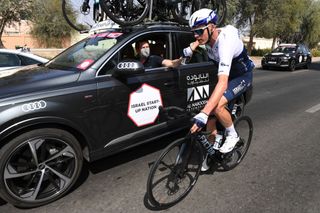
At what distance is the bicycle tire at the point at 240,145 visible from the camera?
4.00 meters

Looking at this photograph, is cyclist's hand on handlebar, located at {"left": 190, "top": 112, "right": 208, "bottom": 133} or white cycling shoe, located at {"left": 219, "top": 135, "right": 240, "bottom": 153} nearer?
cyclist's hand on handlebar, located at {"left": 190, "top": 112, "right": 208, "bottom": 133}

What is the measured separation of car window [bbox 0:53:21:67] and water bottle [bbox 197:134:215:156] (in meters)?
5.57

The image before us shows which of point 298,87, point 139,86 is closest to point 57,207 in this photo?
point 139,86

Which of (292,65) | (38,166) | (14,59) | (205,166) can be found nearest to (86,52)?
(38,166)

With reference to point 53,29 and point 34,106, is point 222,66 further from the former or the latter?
point 53,29

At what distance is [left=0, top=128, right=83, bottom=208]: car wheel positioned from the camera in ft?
9.52

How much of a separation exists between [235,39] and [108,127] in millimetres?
1614

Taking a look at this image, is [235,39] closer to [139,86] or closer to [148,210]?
[139,86]

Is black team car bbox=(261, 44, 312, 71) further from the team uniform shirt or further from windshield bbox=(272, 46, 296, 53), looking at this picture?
the team uniform shirt

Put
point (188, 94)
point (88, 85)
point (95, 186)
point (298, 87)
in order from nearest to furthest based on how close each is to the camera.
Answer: point (88, 85)
point (95, 186)
point (188, 94)
point (298, 87)

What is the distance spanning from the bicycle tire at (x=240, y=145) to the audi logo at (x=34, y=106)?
Answer: 6.99 ft

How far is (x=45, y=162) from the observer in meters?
3.13

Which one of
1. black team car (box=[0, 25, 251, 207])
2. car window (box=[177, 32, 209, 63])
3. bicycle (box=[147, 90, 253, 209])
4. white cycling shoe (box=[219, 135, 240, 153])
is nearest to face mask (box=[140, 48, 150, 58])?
black team car (box=[0, 25, 251, 207])

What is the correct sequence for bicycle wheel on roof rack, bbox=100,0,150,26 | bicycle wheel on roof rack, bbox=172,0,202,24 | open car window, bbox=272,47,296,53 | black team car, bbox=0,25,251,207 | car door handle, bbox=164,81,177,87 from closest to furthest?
1. black team car, bbox=0,25,251,207
2. car door handle, bbox=164,81,177,87
3. bicycle wheel on roof rack, bbox=100,0,150,26
4. bicycle wheel on roof rack, bbox=172,0,202,24
5. open car window, bbox=272,47,296,53
